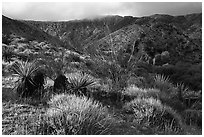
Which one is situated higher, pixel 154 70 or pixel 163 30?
pixel 163 30

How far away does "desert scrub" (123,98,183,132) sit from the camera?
5895 millimetres

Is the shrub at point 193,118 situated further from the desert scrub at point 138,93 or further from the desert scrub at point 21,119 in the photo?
the desert scrub at point 21,119

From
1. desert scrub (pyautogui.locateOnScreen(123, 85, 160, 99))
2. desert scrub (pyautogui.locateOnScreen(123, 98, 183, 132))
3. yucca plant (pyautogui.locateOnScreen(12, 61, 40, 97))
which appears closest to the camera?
desert scrub (pyautogui.locateOnScreen(123, 98, 183, 132))

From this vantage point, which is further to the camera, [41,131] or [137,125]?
[137,125]

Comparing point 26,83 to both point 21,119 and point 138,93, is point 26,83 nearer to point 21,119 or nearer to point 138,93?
point 21,119

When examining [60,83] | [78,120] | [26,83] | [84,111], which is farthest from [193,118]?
[26,83]

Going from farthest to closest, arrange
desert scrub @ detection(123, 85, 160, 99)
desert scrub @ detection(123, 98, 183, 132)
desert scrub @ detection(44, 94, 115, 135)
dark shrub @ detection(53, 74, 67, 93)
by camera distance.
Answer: desert scrub @ detection(123, 85, 160, 99) → dark shrub @ detection(53, 74, 67, 93) → desert scrub @ detection(123, 98, 183, 132) → desert scrub @ detection(44, 94, 115, 135)

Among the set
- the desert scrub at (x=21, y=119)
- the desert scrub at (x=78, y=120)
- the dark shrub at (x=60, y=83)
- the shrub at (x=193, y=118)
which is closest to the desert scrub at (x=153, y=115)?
the shrub at (x=193, y=118)

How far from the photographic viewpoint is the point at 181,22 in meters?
111

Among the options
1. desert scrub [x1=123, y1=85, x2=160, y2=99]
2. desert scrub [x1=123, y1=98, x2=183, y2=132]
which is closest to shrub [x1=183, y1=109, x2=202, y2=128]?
desert scrub [x1=123, y1=98, x2=183, y2=132]

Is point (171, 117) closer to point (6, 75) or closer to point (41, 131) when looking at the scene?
point (41, 131)

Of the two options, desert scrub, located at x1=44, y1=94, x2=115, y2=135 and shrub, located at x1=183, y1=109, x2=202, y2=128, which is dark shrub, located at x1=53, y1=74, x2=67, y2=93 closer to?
desert scrub, located at x1=44, y1=94, x2=115, y2=135

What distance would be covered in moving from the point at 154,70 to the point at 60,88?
12310 mm

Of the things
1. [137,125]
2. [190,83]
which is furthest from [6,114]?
[190,83]
